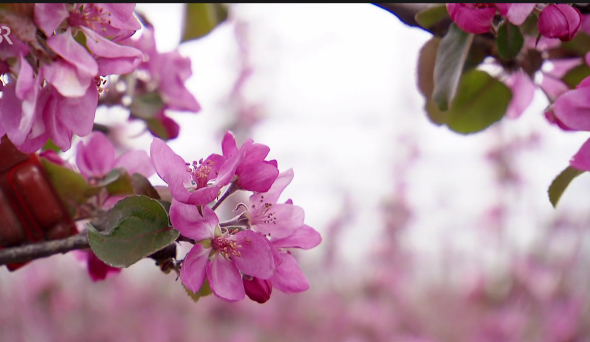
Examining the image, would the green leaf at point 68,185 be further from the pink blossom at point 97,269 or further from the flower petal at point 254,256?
the flower petal at point 254,256

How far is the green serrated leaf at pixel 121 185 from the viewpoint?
Answer: 490 millimetres

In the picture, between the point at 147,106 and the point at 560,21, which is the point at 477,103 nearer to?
the point at 560,21

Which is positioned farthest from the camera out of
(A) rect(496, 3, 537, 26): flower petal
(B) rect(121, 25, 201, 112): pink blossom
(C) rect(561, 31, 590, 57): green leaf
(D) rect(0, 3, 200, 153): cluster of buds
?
(B) rect(121, 25, 201, 112): pink blossom

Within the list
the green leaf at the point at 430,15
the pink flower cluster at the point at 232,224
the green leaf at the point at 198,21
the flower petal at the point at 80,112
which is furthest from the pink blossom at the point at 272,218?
the green leaf at the point at 198,21

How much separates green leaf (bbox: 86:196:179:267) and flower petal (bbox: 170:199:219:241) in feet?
0.03

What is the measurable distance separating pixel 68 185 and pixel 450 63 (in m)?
0.39

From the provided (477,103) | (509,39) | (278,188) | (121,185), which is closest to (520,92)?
(477,103)

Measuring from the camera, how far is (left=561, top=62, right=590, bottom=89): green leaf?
549 mm

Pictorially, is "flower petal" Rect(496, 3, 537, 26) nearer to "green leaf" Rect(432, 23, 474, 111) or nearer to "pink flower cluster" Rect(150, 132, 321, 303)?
"green leaf" Rect(432, 23, 474, 111)

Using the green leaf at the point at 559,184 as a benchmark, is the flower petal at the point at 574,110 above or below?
above

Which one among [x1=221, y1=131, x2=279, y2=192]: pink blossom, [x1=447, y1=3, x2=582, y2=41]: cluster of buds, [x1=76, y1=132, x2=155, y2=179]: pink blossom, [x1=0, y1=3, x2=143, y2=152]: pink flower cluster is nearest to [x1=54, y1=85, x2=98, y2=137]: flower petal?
[x1=0, y1=3, x2=143, y2=152]: pink flower cluster

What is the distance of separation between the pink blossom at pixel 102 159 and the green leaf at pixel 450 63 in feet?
1.06

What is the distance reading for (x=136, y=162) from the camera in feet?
1.82

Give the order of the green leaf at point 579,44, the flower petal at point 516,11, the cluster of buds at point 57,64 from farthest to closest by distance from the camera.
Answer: the green leaf at point 579,44, the flower petal at point 516,11, the cluster of buds at point 57,64
